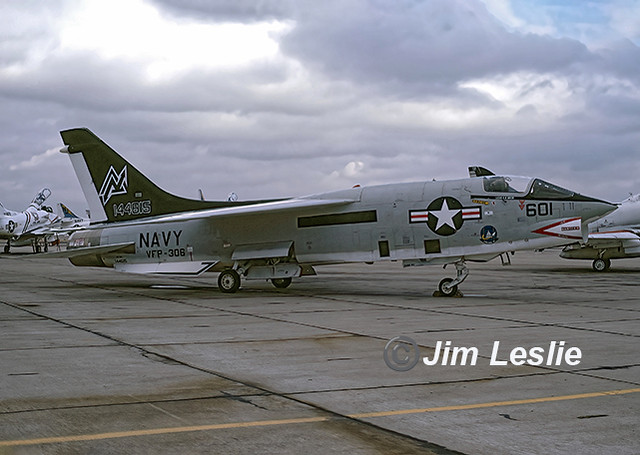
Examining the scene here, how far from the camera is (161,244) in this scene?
20.2 meters

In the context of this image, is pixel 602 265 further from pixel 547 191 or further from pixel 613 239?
pixel 547 191

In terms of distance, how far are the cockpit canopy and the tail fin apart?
25.0 ft

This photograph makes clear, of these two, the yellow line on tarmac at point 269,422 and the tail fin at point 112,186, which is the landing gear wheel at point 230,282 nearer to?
the tail fin at point 112,186

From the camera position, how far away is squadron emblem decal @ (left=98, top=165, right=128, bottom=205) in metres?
21.4

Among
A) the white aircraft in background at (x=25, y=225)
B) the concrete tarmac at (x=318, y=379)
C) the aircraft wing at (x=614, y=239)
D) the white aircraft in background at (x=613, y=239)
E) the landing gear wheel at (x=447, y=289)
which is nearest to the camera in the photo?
the concrete tarmac at (x=318, y=379)

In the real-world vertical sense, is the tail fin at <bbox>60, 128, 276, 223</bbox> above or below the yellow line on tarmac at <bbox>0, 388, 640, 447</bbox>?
above

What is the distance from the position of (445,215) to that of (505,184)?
155cm

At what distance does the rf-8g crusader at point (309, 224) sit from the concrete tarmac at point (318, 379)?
193 centimetres

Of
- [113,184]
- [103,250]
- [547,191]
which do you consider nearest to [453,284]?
[547,191]

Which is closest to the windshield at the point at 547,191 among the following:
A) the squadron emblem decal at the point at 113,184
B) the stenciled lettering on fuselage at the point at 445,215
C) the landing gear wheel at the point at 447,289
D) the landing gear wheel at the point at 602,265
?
the stenciled lettering on fuselage at the point at 445,215

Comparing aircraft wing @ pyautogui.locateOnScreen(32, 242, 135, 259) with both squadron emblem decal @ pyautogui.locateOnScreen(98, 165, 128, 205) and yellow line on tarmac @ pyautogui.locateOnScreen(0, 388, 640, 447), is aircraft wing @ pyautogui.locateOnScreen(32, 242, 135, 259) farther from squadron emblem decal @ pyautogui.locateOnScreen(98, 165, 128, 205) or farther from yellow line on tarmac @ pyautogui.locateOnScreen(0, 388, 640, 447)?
yellow line on tarmac @ pyautogui.locateOnScreen(0, 388, 640, 447)

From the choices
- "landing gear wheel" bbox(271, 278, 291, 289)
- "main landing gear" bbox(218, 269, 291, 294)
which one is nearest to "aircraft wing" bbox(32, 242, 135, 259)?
"main landing gear" bbox(218, 269, 291, 294)

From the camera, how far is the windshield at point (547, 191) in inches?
653

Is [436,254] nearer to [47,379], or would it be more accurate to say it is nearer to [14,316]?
[14,316]
